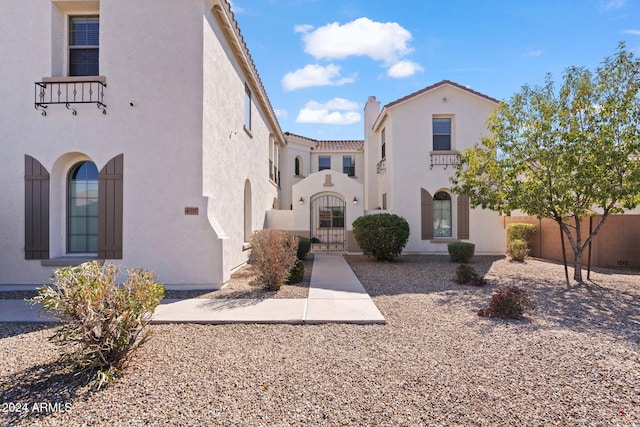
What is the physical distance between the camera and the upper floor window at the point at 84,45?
796 cm

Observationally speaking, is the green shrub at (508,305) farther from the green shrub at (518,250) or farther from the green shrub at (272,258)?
the green shrub at (518,250)

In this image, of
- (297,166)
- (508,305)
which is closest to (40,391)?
(508,305)

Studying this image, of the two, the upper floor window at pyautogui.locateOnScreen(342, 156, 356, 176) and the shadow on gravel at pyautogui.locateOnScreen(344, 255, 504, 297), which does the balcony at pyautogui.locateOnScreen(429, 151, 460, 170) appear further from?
the upper floor window at pyautogui.locateOnScreen(342, 156, 356, 176)

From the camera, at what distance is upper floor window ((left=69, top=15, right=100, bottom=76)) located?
796cm

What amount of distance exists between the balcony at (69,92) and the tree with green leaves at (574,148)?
10703 mm

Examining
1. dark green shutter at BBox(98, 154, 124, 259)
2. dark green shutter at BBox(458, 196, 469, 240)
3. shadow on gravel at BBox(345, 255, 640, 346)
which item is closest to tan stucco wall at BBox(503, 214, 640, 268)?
shadow on gravel at BBox(345, 255, 640, 346)

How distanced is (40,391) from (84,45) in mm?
8256

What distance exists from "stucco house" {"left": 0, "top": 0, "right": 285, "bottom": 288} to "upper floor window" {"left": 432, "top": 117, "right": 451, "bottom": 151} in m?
10.7

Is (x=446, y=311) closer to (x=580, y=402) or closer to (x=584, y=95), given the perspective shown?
(x=580, y=402)

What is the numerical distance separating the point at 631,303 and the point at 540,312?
261 centimetres

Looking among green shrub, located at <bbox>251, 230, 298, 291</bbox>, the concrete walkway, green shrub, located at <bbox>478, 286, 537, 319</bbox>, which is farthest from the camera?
green shrub, located at <bbox>251, 230, 298, 291</bbox>

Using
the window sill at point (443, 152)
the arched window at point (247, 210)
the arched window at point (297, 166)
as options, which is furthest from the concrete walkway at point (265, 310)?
the arched window at point (297, 166)

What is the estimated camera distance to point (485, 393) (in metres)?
3.29

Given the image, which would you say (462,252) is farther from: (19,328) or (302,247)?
(19,328)
